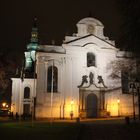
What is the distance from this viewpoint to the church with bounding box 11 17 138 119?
4394 centimetres

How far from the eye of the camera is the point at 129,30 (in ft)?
57.3

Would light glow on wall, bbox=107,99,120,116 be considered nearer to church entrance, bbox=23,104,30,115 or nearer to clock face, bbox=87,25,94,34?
clock face, bbox=87,25,94,34

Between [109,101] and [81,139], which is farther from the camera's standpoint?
[109,101]

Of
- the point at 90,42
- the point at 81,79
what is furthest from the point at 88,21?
the point at 81,79

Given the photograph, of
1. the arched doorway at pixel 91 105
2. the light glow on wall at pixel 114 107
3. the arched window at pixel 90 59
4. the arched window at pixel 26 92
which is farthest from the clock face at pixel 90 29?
the arched window at pixel 26 92

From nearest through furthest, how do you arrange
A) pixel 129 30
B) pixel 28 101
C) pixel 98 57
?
pixel 129 30, pixel 98 57, pixel 28 101

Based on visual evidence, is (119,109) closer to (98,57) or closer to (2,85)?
(98,57)

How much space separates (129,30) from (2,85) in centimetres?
2352

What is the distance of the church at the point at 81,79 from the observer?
4394 cm

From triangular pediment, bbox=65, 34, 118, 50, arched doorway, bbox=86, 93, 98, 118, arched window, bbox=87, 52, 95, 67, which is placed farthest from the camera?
arched window, bbox=87, 52, 95, 67

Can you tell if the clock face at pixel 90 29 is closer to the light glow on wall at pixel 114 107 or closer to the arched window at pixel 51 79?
the arched window at pixel 51 79

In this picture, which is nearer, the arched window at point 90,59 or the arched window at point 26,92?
the arched window at point 90,59

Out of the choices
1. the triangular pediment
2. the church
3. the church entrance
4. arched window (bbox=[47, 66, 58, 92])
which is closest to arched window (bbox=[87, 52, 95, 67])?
the church

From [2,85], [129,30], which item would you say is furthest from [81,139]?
[2,85]
